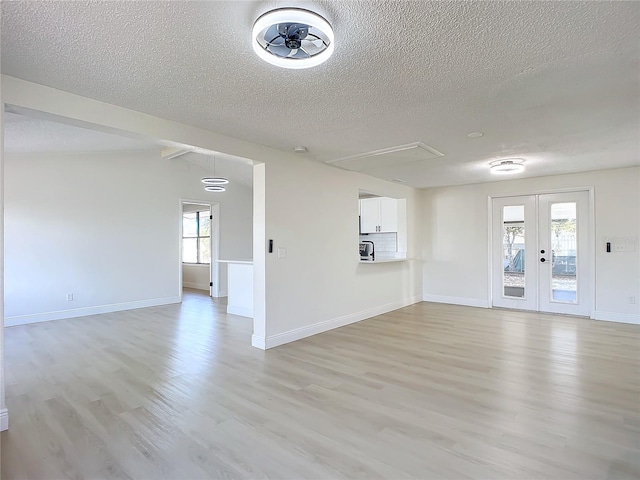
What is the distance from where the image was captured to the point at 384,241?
7.84 m

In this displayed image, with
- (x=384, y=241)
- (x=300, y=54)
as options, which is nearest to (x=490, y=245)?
(x=384, y=241)

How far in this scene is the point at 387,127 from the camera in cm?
338

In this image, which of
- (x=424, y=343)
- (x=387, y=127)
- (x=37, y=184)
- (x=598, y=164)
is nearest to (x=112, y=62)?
(x=387, y=127)

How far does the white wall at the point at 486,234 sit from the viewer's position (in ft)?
16.9

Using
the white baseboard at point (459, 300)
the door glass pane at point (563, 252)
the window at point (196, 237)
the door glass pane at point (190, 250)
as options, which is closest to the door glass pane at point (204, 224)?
the window at point (196, 237)

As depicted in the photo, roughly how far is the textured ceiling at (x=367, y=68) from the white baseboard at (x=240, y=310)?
3114 mm

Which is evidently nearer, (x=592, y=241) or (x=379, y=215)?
(x=592, y=241)

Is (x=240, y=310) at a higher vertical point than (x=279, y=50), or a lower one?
lower

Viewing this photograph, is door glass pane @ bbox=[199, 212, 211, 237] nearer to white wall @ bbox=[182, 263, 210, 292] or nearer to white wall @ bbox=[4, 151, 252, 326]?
white wall @ bbox=[182, 263, 210, 292]

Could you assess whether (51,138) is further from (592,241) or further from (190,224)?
(592,241)

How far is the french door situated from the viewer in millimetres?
5590

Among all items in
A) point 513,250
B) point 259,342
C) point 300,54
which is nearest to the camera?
point 300,54

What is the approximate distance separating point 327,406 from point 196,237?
8.13m

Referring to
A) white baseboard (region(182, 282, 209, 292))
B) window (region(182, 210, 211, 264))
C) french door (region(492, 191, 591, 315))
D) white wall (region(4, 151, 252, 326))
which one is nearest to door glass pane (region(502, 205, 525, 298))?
french door (region(492, 191, 591, 315))
